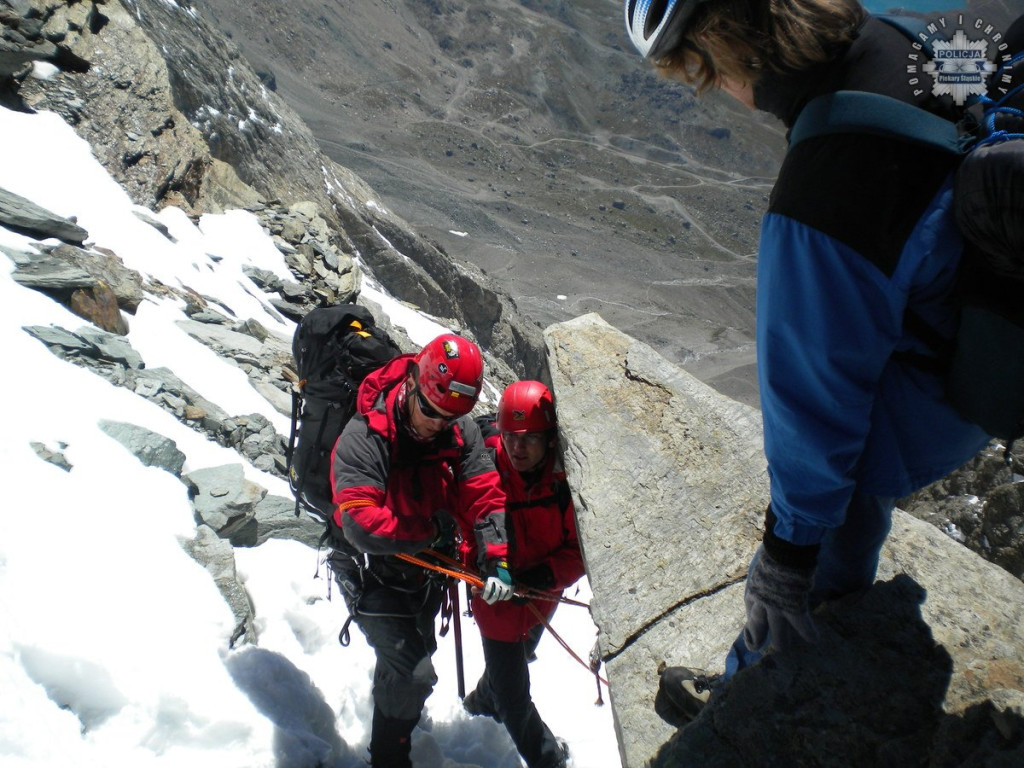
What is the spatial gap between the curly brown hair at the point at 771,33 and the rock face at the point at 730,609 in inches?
83.5

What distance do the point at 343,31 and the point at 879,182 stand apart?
413 feet

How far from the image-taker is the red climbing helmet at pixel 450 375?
4422mm

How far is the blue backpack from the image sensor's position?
1822 millimetres

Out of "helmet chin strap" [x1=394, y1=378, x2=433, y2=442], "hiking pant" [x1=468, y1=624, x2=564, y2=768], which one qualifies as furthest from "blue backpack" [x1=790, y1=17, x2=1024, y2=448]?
"hiking pant" [x1=468, y1=624, x2=564, y2=768]

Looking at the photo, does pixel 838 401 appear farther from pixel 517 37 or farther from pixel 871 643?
pixel 517 37

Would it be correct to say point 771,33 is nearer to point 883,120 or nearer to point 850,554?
point 883,120

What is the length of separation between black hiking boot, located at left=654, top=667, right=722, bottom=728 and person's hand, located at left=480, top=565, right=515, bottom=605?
1252 mm

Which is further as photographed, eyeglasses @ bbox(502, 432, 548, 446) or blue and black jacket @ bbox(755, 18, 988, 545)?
eyeglasses @ bbox(502, 432, 548, 446)

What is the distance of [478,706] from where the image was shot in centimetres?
595

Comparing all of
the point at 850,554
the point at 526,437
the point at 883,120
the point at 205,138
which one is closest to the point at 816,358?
the point at 883,120

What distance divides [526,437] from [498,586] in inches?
41.8

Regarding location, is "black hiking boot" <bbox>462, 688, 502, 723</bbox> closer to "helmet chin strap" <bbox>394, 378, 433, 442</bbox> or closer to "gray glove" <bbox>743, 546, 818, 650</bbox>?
"helmet chin strap" <bbox>394, 378, 433, 442</bbox>

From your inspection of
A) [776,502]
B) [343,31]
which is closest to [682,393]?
[776,502]

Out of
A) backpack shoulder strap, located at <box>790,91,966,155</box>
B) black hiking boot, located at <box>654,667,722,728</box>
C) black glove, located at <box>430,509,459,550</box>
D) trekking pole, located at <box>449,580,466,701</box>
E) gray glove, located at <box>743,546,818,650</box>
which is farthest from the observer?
trekking pole, located at <box>449,580,466,701</box>
